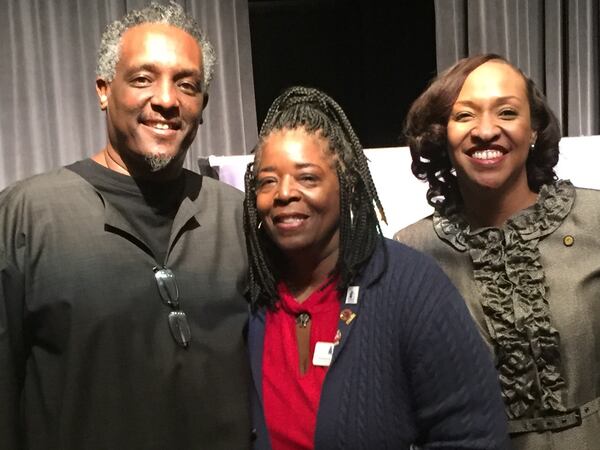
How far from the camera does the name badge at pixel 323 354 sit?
4.50 ft

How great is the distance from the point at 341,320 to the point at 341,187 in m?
0.28

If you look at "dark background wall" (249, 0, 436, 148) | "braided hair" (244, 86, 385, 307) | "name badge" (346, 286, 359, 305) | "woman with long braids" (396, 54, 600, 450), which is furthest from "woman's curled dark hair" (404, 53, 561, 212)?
"dark background wall" (249, 0, 436, 148)

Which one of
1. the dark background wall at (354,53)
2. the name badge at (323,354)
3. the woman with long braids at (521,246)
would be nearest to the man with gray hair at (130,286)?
the name badge at (323,354)

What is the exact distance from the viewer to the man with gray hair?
1386mm

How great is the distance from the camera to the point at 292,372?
140 centimetres

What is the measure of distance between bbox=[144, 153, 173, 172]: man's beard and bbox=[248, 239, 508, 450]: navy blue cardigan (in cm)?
50

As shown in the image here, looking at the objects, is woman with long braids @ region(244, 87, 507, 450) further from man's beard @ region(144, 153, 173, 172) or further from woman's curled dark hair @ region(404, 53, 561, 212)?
woman's curled dark hair @ region(404, 53, 561, 212)

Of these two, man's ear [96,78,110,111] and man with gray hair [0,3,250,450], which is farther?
man's ear [96,78,110,111]

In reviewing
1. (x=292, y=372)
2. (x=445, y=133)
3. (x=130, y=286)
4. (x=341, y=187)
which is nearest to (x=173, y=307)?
(x=130, y=286)

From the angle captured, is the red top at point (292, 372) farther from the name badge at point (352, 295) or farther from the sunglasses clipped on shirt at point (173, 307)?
the sunglasses clipped on shirt at point (173, 307)

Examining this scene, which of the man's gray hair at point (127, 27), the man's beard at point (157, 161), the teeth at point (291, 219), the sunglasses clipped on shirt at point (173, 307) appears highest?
the man's gray hair at point (127, 27)

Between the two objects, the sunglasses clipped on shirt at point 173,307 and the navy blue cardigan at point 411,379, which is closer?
the navy blue cardigan at point 411,379

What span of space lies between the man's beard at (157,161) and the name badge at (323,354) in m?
0.50

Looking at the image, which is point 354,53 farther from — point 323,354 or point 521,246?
point 323,354
